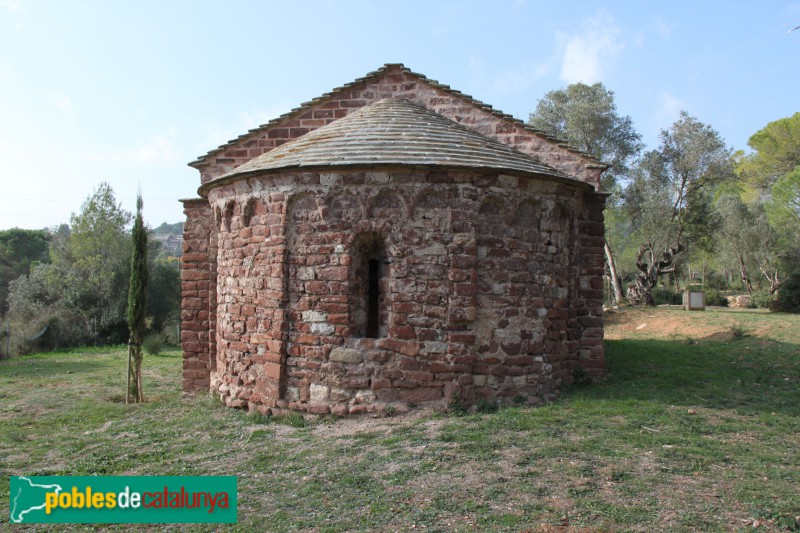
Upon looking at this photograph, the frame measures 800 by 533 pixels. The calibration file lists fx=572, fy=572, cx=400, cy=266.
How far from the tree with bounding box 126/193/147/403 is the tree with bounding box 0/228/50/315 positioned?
1155 inches

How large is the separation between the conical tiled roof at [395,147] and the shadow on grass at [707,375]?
10.9 feet

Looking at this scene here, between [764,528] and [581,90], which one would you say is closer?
[764,528]

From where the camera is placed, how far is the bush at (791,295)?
19047 mm

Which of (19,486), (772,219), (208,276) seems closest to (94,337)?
(208,276)

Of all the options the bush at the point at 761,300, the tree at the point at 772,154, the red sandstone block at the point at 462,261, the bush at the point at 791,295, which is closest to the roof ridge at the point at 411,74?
the red sandstone block at the point at 462,261

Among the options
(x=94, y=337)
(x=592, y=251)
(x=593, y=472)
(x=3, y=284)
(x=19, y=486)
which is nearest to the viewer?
(x=593, y=472)

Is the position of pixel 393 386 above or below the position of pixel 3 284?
below

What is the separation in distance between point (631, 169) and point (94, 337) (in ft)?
81.7

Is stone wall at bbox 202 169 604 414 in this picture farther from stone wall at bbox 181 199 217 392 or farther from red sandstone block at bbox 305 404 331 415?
stone wall at bbox 181 199 217 392

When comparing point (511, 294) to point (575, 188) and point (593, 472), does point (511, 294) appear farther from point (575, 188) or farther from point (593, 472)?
point (593, 472)

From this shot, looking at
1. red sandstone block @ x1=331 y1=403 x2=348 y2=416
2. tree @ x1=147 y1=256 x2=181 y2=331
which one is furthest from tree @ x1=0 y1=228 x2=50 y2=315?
red sandstone block @ x1=331 y1=403 x2=348 y2=416

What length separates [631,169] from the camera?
2541 centimetres

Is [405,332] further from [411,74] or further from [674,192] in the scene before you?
[674,192]

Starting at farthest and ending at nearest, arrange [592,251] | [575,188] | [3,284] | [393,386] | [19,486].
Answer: [3,284] < [592,251] < [575,188] < [393,386] < [19,486]
